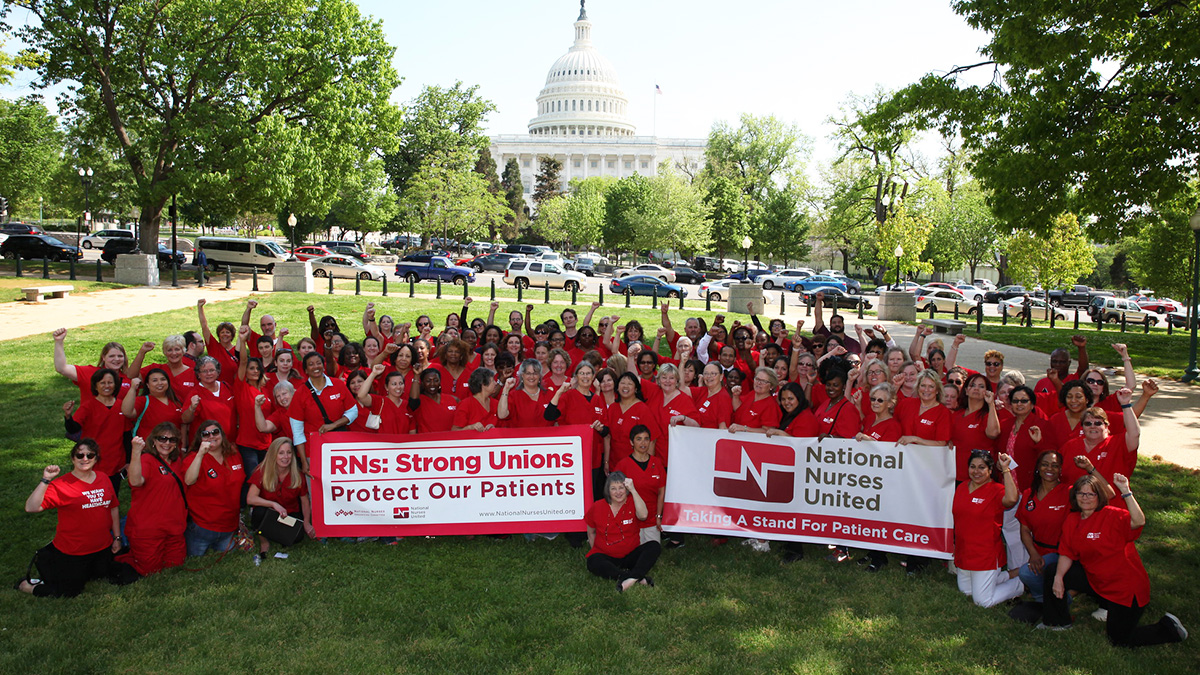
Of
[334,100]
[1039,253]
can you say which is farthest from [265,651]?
[1039,253]

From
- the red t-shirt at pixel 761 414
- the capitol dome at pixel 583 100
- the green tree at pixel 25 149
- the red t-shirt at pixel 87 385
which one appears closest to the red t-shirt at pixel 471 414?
the red t-shirt at pixel 761 414

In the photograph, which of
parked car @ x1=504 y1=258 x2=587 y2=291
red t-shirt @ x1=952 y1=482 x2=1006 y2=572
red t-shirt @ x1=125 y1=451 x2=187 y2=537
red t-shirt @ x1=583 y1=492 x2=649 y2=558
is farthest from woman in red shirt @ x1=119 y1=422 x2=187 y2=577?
parked car @ x1=504 y1=258 x2=587 y2=291

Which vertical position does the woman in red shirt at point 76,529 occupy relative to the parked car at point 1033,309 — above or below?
below

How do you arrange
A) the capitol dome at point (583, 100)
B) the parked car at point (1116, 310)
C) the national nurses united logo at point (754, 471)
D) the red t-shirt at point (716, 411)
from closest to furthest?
the national nurses united logo at point (754, 471) < the red t-shirt at point (716, 411) < the parked car at point (1116, 310) < the capitol dome at point (583, 100)

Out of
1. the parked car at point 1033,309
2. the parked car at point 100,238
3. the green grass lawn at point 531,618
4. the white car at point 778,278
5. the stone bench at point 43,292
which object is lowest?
the green grass lawn at point 531,618

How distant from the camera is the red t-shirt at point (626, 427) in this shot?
7.11 m

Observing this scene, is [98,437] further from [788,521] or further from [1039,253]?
[1039,253]

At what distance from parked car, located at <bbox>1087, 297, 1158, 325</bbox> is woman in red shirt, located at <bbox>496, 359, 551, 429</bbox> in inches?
1375

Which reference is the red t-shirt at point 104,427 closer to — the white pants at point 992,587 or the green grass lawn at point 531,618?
the green grass lawn at point 531,618

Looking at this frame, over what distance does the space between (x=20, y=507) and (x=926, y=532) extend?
841 centimetres

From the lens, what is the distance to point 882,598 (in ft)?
20.3

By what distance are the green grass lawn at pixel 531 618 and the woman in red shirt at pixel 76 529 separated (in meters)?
0.13

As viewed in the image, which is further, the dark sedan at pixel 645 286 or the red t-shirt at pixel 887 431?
the dark sedan at pixel 645 286

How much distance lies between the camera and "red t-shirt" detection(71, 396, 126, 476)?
684cm
